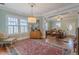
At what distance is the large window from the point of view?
2037 millimetres

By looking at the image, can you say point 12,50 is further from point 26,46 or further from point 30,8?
point 30,8

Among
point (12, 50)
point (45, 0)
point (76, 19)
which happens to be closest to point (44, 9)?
point (45, 0)

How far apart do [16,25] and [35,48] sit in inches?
20.5

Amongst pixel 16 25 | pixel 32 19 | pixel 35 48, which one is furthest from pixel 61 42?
pixel 16 25

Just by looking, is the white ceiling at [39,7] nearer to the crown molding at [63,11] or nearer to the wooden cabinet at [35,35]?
the crown molding at [63,11]

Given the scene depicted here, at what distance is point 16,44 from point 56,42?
0.70m

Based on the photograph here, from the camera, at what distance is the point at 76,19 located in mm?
2018

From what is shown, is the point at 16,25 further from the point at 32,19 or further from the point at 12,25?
the point at 32,19

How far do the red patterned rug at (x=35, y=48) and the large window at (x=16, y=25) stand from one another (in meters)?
0.20

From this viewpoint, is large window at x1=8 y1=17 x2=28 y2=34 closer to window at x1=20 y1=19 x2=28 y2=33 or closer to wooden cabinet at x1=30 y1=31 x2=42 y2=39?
window at x1=20 y1=19 x2=28 y2=33

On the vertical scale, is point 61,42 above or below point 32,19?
below

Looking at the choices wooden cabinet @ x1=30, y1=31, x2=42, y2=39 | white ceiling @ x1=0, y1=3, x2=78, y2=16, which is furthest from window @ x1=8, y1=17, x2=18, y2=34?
wooden cabinet @ x1=30, y1=31, x2=42, y2=39

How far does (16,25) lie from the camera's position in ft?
6.75

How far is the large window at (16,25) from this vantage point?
204 cm
